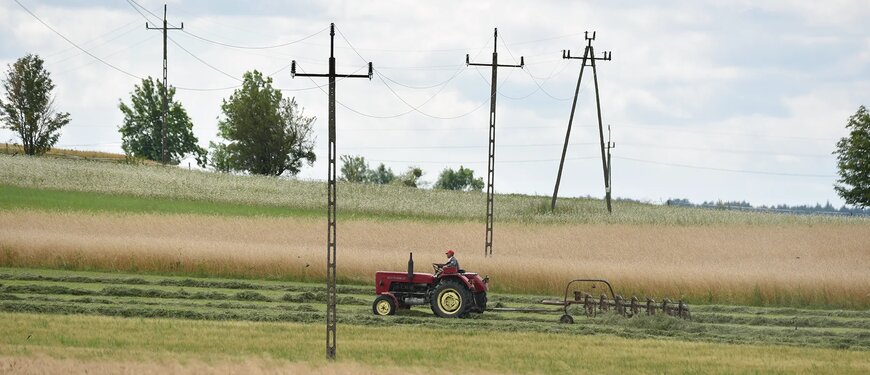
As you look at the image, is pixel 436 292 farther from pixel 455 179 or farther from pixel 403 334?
pixel 455 179

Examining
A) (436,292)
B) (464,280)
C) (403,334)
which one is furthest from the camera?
(436,292)

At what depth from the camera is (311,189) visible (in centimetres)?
8219

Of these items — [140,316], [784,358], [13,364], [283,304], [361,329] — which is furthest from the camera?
[283,304]

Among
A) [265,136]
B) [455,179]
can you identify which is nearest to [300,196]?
[265,136]

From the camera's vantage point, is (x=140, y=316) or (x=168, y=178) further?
(x=168, y=178)

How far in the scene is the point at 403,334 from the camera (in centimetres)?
2692

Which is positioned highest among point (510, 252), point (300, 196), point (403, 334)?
point (300, 196)

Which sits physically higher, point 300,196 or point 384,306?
point 300,196

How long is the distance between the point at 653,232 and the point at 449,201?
984 inches

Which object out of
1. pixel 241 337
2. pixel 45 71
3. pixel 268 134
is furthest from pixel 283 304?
pixel 45 71

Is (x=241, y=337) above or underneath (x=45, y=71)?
underneath

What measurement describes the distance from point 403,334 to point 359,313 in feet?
13.6

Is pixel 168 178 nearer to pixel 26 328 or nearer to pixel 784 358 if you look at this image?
pixel 26 328

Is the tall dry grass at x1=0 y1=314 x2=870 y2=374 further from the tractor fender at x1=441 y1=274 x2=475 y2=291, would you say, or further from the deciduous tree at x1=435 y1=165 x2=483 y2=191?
the deciduous tree at x1=435 y1=165 x2=483 y2=191
